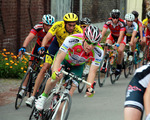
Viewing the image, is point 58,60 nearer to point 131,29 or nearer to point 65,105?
point 65,105

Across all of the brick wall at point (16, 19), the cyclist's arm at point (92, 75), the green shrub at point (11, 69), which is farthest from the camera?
the brick wall at point (16, 19)

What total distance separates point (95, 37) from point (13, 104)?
3.53m

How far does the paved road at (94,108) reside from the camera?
24.8ft

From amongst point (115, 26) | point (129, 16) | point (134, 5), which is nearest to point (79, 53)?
point (115, 26)

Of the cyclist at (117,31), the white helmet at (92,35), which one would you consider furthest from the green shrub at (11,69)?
the white helmet at (92,35)

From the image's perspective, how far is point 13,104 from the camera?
28.1 ft

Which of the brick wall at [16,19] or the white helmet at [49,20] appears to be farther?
the brick wall at [16,19]

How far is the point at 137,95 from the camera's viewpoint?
3842 millimetres

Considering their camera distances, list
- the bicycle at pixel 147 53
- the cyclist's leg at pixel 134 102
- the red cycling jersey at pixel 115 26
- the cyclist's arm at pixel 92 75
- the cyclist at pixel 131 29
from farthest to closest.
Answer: the bicycle at pixel 147 53 < the cyclist at pixel 131 29 < the red cycling jersey at pixel 115 26 < the cyclist's arm at pixel 92 75 < the cyclist's leg at pixel 134 102

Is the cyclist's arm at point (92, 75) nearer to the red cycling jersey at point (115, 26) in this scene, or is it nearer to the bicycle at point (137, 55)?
the red cycling jersey at point (115, 26)

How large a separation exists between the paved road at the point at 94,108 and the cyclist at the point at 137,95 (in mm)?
3706

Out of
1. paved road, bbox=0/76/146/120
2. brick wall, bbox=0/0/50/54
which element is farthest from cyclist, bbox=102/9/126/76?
brick wall, bbox=0/0/50/54

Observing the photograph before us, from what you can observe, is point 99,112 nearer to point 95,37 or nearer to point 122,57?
point 95,37

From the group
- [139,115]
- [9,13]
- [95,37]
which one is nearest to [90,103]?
[95,37]
